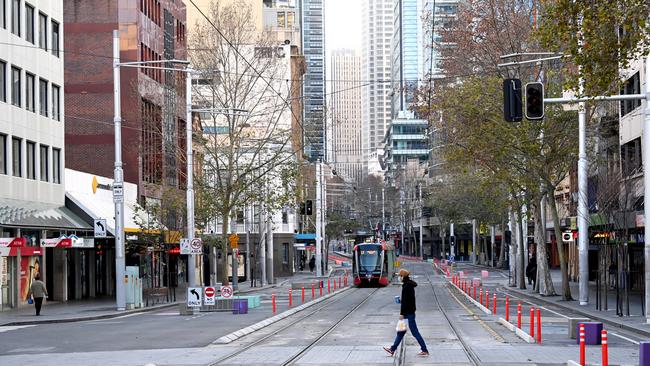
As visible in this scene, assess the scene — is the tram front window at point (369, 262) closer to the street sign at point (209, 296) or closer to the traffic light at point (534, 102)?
the street sign at point (209, 296)

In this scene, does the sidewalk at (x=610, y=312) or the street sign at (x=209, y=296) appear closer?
the sidewalk at (x=610, y=312)

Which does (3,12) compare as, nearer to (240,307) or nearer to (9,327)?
(9,327)

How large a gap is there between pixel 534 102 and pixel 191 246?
23665 mm

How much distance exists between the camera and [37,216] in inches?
1763

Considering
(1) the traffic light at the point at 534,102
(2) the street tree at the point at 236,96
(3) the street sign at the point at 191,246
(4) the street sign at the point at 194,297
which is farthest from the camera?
(2) the street tree at the point at 236,96

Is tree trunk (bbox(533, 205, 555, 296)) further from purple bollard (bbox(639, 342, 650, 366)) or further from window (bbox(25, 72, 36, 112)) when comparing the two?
purple bollard (bbox(639, 342, 650, 366))

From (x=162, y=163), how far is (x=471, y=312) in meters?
29.9

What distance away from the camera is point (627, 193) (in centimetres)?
3784

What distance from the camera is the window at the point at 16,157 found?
4453cm

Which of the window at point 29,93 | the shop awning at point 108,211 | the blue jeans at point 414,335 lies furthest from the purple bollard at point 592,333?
the shop awning at point 108,211

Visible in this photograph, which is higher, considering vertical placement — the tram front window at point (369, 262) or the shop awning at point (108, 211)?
the shop awning at point (108, 211)

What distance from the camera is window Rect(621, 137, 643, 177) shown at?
137ft

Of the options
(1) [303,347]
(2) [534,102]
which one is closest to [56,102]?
(1) [303,347]

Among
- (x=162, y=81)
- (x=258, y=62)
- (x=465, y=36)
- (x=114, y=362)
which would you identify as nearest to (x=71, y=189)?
(x=258, y=62)
